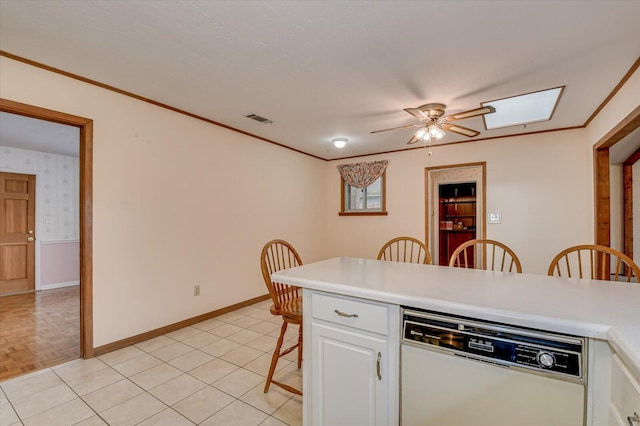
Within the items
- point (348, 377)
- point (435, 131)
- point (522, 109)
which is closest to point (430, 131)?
point (435, 131)

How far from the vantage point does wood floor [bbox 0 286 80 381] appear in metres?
2.46

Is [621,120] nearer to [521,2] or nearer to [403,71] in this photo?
[521,2]

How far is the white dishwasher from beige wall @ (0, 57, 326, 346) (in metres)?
2.66

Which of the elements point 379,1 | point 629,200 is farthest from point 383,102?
point 629,200

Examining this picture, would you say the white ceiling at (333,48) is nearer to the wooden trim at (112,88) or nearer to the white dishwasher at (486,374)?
the wooden trim at (112,88)

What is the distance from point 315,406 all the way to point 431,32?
2273 millimetres

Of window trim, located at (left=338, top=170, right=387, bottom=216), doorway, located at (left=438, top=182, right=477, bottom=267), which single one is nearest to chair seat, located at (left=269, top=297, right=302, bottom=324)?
window trim, located at (left=338, top=170, right=387, bottom=216)

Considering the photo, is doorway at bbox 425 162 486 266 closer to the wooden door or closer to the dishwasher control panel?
the dishwasher control panel

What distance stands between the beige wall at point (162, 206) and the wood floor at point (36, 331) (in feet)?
1.61

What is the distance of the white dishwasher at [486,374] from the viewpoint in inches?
37.8

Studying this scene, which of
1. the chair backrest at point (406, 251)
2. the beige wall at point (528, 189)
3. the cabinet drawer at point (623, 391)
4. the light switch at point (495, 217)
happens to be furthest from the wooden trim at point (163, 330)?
the light switch at point (495, 217)

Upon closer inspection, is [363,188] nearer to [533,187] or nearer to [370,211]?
[370,211]

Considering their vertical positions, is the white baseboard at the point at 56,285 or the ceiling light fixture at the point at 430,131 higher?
the ceiling light fixture at the point at 430,131

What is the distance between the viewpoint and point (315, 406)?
1.50 m
